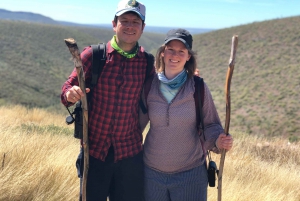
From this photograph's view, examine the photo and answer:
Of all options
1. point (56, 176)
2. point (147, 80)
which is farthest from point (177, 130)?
point (56, 176)

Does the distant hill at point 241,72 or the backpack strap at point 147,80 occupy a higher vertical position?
the backpack strap at point 147,80

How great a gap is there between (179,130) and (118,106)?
0.51 m

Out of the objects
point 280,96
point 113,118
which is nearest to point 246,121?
point 280,96

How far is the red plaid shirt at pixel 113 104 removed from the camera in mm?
2486

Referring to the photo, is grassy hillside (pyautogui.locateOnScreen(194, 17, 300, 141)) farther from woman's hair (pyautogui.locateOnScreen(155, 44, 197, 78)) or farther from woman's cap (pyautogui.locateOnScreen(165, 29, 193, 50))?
woman's cap (pyautogui.locateOnScreen(165, 29, 193, 50))

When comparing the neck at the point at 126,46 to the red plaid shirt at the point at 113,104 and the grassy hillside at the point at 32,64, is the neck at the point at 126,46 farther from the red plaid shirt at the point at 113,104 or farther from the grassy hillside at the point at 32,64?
the grassy hillside at the point at 32,64

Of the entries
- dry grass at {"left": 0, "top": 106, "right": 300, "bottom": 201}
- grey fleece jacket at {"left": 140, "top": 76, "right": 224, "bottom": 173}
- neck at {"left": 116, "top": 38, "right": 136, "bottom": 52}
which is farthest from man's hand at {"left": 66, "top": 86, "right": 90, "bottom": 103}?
dry grass at {"left": 0, "top": 106, "right": 300, "bottom": 201}

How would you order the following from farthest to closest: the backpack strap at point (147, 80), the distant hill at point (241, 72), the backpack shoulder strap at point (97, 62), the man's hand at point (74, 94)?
the distant hill at point (241, 72), the backpack strap at point (147, 80), the backpack shoulder strap at point (97, 62), the man's hand at point (74, 94)

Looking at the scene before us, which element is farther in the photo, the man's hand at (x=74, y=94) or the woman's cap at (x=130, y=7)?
the woman's cap at (x=130, y=7)

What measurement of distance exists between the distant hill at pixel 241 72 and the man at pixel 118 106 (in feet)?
45.1

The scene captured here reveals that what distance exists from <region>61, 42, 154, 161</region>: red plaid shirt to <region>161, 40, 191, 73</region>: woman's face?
250 millimetres

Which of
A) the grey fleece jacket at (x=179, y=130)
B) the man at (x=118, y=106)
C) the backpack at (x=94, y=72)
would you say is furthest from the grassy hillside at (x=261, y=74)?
the backpack at (x=94, y=72)

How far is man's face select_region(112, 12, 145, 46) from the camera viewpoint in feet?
8.23

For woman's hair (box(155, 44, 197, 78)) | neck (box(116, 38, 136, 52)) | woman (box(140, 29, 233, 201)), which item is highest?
neck (box(116, 38, 136, 52))
